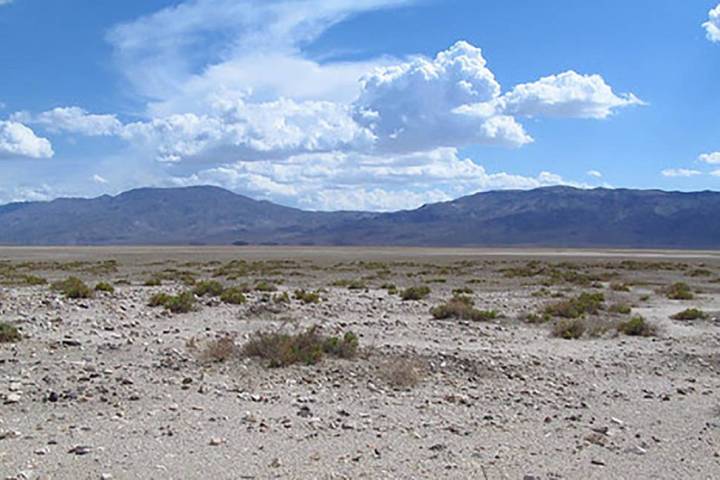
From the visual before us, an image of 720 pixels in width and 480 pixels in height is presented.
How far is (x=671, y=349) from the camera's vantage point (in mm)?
17609

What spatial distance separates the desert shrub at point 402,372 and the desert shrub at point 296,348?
108 cm

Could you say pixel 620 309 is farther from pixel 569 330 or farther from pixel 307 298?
pixel 307 298

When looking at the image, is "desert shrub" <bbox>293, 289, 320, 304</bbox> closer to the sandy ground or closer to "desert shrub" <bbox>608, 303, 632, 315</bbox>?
the sandy ground

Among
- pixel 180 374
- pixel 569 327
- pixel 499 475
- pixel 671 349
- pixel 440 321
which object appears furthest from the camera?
pixel 440 321

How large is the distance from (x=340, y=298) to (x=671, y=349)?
13441 millimetres

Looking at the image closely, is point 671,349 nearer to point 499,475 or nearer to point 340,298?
point 499,475

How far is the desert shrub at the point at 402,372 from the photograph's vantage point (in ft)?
42.0

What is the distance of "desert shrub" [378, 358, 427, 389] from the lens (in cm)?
1280

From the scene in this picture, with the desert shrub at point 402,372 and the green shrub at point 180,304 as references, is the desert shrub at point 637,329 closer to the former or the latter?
the desert shrub at point 402,372

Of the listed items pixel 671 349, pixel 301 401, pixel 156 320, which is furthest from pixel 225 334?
pixel 671 349

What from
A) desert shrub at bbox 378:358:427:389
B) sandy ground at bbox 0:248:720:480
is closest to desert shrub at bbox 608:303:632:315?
sandy ground at bbox 0:248:720:480

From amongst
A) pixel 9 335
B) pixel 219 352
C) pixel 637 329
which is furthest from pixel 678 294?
pixel 9 335

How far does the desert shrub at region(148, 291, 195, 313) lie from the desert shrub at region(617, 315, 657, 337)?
12004 millimetres

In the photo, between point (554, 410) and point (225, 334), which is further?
point (225, 334)
